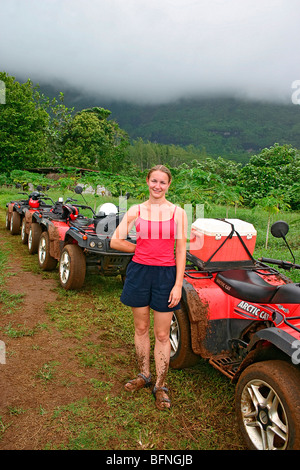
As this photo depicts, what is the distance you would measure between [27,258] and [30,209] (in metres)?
1.69

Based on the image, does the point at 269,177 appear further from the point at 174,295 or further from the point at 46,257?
the point at 174,295

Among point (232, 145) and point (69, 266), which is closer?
point (69, 266)

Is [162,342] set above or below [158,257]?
below

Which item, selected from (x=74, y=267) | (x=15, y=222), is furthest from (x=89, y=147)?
(x=74, y=267)

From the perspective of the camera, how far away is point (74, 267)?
5.11 m

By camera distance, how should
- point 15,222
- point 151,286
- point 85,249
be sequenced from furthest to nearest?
point 15,222, point 85,249, point 151,286

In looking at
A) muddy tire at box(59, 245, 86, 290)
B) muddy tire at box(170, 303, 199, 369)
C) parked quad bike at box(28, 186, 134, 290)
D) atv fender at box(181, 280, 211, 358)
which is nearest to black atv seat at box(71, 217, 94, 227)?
parked quad bike at box(28, 186, 134, 290)

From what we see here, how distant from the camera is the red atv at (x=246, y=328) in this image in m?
2.07

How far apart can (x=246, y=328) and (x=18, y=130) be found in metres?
34.7

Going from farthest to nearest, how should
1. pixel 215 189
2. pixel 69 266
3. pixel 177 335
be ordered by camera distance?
pixel 215 189 → pixel 69 266 → pixel 177 335

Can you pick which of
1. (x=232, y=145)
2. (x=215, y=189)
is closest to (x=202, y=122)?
(x=232, y=145)

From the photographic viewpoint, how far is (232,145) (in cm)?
14525

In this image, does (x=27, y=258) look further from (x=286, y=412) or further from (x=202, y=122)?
(x=202, y=122)

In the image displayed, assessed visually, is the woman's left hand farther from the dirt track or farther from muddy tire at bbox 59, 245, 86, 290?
muddy tire at bbox 59, 245, 86, 290
